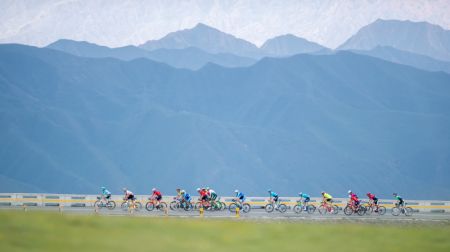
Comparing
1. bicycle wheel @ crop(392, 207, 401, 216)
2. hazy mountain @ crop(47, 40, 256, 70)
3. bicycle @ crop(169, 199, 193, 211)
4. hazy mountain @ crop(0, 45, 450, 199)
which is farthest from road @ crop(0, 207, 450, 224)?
hazy mountain @ crop(47, 40, 256, 70)

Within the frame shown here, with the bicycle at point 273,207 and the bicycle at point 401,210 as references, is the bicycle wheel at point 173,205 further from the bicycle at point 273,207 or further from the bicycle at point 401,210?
the bicycle at point 401,210

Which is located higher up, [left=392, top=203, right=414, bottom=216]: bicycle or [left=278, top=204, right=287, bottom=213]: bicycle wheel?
[left=278, top=204, right=287, bottom=213]: bicycle wheel

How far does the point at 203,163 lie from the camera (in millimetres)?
122812

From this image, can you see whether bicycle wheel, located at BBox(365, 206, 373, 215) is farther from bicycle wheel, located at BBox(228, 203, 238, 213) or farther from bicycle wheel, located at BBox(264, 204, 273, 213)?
bicycle wheel, located at BBox(228, 203, 238, 213)

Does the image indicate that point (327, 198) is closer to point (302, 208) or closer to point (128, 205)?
point (302, 208)

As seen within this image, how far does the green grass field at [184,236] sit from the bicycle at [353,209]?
93.9 feet

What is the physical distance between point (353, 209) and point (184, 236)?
109 ft

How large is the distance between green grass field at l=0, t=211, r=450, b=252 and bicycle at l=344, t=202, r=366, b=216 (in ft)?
93.9

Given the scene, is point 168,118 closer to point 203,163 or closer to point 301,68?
point 203,163

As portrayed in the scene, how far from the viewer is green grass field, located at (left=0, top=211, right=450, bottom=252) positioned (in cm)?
1825

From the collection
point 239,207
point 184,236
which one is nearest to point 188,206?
point 239,207

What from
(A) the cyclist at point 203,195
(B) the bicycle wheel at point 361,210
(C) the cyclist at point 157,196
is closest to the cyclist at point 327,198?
(B) the bicycle wheel at point 361,210

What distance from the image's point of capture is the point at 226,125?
139125 millimetres

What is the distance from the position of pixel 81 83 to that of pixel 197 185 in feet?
167
